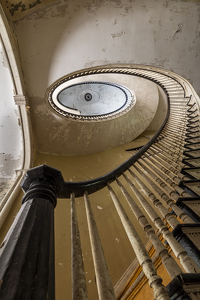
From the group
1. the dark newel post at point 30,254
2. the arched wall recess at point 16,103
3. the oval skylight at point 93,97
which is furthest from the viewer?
the oval skylight at point 93,97

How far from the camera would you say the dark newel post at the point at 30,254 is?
605 millimetres

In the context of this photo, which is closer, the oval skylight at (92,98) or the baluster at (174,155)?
the baluster at (174,155)

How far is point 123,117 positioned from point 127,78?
180 centimetres

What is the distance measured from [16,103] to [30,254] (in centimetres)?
435

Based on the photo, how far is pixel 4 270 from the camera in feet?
2.14

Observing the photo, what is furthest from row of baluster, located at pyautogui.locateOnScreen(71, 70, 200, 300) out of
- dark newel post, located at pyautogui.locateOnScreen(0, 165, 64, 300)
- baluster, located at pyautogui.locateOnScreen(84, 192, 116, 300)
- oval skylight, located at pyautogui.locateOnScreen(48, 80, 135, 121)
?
oval skylight, located at pyautogui.locateOnScreen(48, 80, 135, 121)

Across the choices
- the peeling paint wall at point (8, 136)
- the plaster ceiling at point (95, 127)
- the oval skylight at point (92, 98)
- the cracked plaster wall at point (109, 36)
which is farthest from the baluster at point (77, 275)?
the oval skylight at point (92, 98)

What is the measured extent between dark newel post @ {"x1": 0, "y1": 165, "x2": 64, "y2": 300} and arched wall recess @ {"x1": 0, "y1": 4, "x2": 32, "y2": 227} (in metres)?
2.57

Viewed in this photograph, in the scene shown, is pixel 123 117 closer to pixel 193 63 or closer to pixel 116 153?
pixel 116 153

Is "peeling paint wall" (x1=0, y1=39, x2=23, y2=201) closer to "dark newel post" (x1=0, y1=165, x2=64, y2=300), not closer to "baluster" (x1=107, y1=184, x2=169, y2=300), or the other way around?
"dark newel post" (x1=0, y1=165, x2=64, y2=300)

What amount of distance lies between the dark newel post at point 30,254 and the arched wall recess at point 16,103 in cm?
257

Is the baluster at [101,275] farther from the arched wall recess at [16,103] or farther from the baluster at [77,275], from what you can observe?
the arched wall recess at [16,103]

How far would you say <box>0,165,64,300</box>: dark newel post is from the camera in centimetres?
61

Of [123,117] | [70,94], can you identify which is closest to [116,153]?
[123,117]
